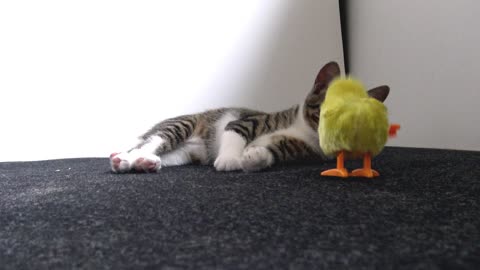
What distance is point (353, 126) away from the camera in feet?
2.90

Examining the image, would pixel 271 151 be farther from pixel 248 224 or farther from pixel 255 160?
pixel 248 224

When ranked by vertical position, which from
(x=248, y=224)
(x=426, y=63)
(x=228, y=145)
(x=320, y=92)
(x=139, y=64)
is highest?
(x=139, y=64)

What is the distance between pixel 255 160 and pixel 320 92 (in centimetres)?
34

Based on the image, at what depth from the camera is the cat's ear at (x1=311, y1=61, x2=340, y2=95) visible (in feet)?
4.25

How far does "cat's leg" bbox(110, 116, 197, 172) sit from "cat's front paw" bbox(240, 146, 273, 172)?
9.9 inches

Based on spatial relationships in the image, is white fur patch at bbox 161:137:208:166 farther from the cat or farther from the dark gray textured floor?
the dark gray textured floor

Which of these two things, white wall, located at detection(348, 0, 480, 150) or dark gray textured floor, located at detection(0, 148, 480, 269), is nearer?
dark gray textured floor, located at detection(0, 148, 480, 269)

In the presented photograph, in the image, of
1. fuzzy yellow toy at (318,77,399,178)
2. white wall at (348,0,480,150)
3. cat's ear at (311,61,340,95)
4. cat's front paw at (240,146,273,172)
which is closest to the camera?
fuzzy yellow toy at (318,77,399,178)

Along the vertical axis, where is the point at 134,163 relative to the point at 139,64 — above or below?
below

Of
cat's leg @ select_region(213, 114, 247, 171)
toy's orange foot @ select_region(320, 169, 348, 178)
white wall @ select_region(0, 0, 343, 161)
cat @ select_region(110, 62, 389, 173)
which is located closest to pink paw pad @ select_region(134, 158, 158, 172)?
cat @ select_region(110, 62, 389, 173)

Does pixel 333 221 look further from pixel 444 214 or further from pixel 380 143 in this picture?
pixel 380 143

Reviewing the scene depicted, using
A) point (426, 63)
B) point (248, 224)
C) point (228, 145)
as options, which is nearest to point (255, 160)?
point (228, 145)

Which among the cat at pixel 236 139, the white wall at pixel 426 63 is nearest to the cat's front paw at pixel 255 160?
the cat at pixel 236 139

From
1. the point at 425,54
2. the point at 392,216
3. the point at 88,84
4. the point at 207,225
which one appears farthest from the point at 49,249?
the point at 88,84
